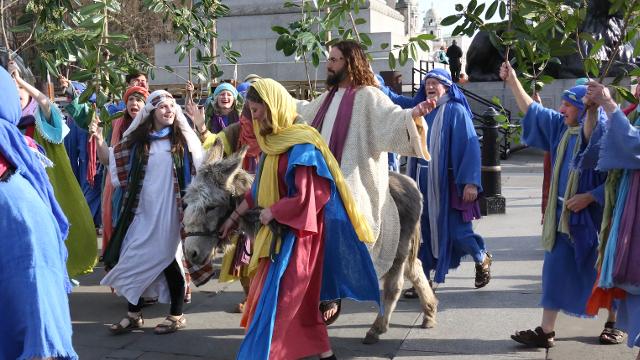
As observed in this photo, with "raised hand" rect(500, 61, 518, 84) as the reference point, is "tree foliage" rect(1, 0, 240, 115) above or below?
above

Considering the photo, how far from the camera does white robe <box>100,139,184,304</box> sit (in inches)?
229

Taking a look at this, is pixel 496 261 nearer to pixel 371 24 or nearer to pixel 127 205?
pixel 127 205

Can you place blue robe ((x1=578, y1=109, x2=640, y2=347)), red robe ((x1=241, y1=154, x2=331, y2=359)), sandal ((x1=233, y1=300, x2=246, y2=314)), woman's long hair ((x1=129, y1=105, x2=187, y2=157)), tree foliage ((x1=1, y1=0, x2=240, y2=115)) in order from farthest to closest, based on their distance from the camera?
1. sandal ((x1=233, y1=300, x2=246, y2=314))
2. woman's long hair ((x1=129, y1=105, x2=187, y2=157))
3. tree foliage ((x1=1, y1=0, x2=240, y2=115))
4. blue robe ((x1=578, y1=109, x2=640, y2=347))
5. red robe ((x1=241, y1=154, x2=331, y2=359))

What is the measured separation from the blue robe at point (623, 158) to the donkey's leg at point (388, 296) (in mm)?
1452

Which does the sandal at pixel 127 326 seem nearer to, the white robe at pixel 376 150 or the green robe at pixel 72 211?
the green robe at pixel 72 211

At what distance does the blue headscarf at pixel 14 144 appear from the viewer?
3.22 m

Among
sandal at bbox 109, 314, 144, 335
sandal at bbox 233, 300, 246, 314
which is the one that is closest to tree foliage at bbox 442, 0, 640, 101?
sandal at bbox 233, 300, 246, 314

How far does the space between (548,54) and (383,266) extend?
5.63 ft

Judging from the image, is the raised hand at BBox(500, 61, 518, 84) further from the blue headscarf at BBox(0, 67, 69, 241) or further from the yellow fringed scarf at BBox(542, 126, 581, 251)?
the blue headscarf at BBox(0, 67, 69, 241)

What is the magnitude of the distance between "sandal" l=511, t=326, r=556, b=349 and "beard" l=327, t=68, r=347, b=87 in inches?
80.8

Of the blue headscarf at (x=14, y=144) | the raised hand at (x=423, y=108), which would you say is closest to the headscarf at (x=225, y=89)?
the raised hand at (x=423, y=108)

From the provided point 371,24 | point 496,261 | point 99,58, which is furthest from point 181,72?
point 99,58

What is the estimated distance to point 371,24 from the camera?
18.2 metres

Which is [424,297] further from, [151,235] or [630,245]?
[151,235]
